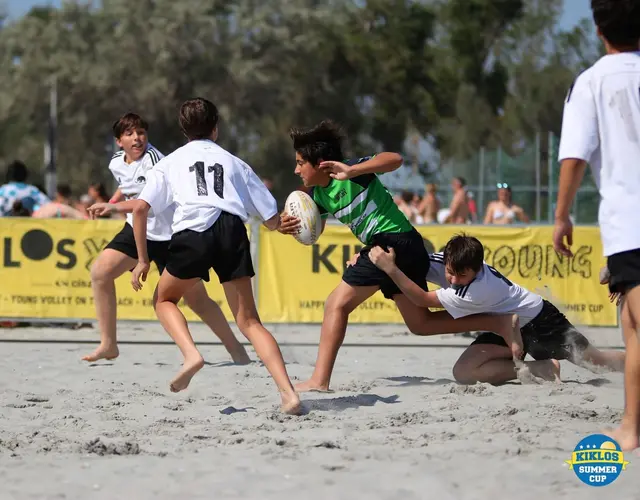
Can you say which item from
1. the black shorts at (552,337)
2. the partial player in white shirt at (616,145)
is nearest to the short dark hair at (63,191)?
the black shorts at (552,337)

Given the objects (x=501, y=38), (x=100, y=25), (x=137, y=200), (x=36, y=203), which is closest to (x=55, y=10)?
(x=100, y=25)

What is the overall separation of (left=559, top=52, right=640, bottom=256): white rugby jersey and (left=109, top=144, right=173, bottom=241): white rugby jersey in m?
3.68

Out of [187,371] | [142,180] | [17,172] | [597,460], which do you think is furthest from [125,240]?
[17,172]

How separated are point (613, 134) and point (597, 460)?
51.8 inches

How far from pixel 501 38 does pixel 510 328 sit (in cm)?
5223

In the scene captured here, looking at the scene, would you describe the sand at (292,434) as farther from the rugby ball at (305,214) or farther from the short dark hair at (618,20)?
the short dark hair at (618,20)

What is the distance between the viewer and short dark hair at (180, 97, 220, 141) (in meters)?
6.22

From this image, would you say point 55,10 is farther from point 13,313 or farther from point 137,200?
point 137,200

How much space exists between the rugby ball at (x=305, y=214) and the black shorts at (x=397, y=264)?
0.36m

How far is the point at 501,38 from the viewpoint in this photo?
57250 millimetres

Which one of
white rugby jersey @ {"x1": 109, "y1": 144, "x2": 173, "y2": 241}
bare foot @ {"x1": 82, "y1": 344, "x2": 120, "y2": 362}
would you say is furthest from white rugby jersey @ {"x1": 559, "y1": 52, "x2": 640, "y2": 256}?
bare foot @ {"x1": 82, "y1": 344, "x2": 120, "y2": 362}

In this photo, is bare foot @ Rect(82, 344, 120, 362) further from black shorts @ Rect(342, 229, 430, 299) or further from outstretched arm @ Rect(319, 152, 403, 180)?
outstretched arm @ Rect(319, 152, 403, 180)

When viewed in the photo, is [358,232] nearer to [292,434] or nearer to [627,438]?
[292,434]

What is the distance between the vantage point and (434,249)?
452 inches
